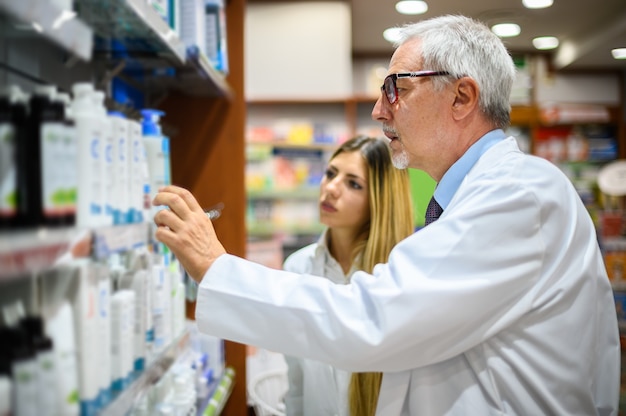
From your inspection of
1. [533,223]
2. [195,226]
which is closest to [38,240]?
[195,226]

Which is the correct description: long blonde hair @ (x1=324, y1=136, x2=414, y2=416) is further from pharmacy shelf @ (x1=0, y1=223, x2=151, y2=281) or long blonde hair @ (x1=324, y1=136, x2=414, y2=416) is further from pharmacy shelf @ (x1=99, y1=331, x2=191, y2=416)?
pharmacy shelf @ (x1=0, y1=223, x2=151, y2=281)

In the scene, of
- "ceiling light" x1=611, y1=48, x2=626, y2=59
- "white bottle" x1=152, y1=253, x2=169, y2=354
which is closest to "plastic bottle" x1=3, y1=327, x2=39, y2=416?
"white bottle" x1=152, y1=253, x2=169, y2=354

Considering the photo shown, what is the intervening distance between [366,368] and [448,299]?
0.24 m

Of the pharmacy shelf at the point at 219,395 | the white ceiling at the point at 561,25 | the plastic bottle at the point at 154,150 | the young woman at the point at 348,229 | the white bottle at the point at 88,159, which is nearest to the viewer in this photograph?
the white bottle at the point at 88,159

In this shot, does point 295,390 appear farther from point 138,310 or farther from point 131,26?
point 131,26

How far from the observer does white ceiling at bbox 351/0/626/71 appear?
15.6 ft

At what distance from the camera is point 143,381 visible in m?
1.28

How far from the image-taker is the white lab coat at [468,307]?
1194 mm

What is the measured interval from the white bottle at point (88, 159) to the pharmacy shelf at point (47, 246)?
36 mm

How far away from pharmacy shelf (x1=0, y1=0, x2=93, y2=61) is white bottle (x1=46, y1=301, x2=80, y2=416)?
1.40 ft

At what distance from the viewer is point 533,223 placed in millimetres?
1236

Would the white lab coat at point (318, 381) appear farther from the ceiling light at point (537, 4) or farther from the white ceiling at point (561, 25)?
the ceiling light at point (537, 4)

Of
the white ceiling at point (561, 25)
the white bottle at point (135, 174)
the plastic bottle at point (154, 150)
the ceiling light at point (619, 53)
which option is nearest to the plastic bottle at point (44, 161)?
the white bottle at point (135, 174)

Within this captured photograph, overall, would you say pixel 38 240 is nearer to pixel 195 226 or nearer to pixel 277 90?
pixel 195 226
